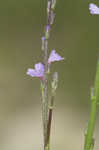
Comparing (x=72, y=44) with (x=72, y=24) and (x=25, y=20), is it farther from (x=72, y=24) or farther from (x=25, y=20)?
(x=25, y=20)

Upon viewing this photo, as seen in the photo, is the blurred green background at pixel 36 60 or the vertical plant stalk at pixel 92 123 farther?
the blurred green background at pixel 36 60

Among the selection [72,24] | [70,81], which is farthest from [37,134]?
[72,24]

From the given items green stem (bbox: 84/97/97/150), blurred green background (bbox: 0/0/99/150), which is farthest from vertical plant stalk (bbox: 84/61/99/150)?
blurred green background (bbox: 0/0/99/150)

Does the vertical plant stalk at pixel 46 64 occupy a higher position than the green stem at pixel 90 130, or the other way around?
the vertical plant stalk at pixel 46 64

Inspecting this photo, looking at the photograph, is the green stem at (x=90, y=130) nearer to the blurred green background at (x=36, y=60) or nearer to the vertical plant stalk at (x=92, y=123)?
the vertical plant stalk at (x=92, y=123)

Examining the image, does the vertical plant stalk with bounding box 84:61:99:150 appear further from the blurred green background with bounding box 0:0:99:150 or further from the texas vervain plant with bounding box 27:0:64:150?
the blurred green background with bounding box 0:0:99:150

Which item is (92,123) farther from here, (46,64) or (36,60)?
(36,60)

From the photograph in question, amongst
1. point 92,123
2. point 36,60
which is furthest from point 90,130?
point 36,60

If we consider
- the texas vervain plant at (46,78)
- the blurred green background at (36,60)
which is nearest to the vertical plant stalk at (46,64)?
the texas vervain plant at (46,78)
